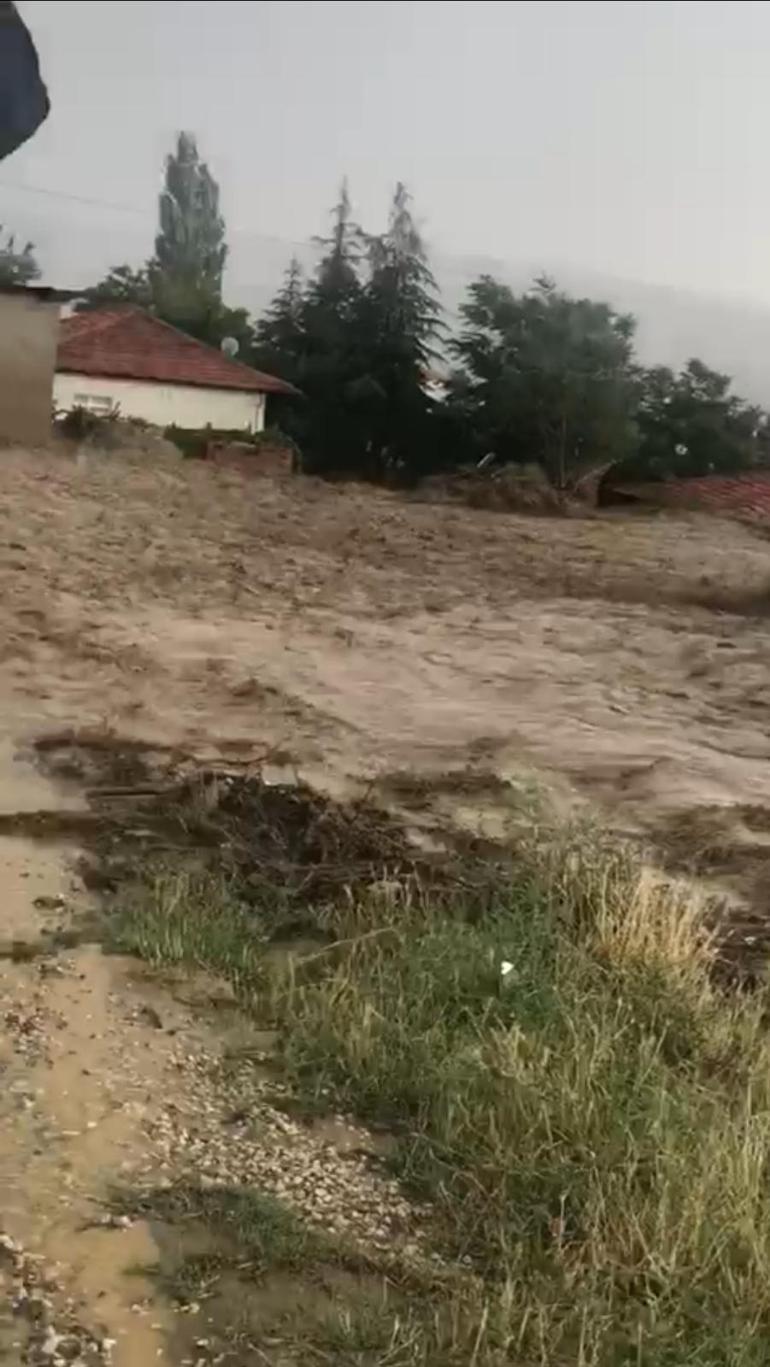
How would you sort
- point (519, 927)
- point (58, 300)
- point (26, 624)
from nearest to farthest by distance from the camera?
point (519, 927)
point (26, 624)
point (58, 300)

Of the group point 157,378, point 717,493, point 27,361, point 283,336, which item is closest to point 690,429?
point 717,493

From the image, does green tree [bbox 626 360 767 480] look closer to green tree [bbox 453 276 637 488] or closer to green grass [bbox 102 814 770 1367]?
green tree [bbox 453 276 637 488]

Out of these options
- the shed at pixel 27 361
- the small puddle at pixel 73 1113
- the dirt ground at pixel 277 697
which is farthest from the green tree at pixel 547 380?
the small puddle at pixel 73 1113

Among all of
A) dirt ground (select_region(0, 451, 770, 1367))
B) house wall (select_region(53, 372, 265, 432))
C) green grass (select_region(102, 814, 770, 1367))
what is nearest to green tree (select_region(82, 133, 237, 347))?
house wall (select_region(53, 372, 265, 432))

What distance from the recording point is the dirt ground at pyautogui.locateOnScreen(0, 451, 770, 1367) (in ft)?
8.53

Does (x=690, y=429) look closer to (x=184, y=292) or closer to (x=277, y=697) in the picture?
(x=184, y=292)

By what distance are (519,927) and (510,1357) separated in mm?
1458

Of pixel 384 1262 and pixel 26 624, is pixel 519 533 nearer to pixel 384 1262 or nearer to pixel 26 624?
pixel 26 624

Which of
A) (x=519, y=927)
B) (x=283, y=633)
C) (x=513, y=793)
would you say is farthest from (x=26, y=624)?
(x=519, y=927)

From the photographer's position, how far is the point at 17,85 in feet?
5.66

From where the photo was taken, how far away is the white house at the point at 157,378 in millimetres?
15906

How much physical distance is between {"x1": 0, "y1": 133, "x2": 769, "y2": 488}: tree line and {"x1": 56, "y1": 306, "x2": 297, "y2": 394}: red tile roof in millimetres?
351

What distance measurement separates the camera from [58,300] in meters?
12.7

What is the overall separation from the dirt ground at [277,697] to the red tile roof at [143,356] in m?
4.12
